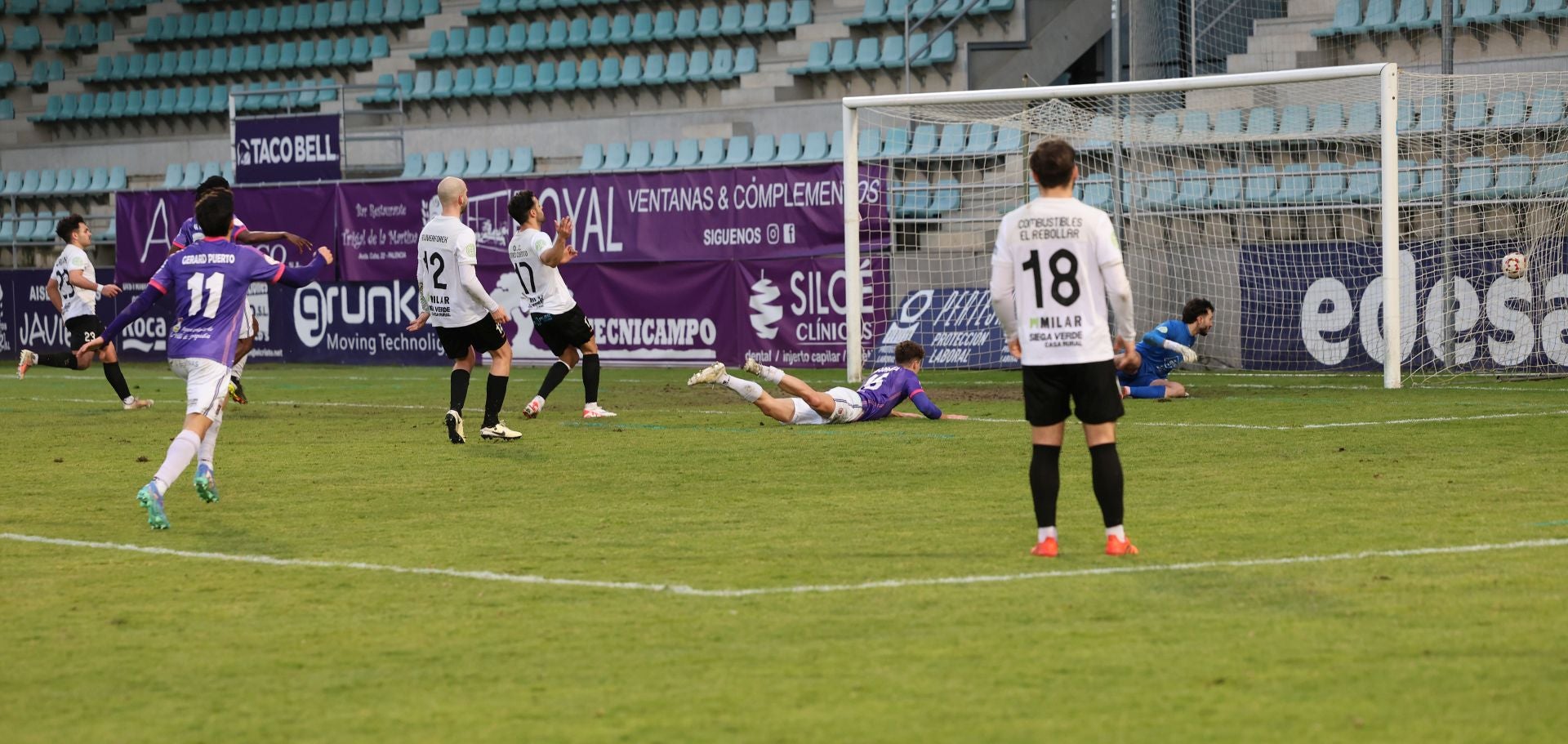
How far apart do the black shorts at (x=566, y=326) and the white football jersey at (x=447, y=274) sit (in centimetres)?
182

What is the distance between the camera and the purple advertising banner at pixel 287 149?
25.2 metres

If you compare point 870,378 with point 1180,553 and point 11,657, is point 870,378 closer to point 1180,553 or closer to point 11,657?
point 1180,553

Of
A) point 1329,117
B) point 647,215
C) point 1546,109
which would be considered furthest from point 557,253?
point 1546,109

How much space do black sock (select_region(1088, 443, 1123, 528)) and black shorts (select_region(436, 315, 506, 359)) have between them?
637 cm

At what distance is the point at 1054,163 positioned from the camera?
23.7 feet

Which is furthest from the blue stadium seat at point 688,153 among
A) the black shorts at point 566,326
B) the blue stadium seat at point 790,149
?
the black shorts at point 566,326

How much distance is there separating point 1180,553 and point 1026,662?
2.09 metres

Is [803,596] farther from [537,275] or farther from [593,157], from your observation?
[593,157]

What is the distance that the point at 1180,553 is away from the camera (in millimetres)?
7258

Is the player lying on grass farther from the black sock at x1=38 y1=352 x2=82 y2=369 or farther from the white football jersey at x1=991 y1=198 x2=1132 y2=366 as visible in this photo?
the black sock at x1=38 y1=352 x2=82 y2=369

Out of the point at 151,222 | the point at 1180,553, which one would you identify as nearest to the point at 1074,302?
the point at 1180,553

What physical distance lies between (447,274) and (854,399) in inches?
124

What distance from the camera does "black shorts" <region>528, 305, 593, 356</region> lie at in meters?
14.6

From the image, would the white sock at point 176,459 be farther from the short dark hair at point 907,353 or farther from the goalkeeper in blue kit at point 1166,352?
the goalkeeper in blue kit at point 1166,352
